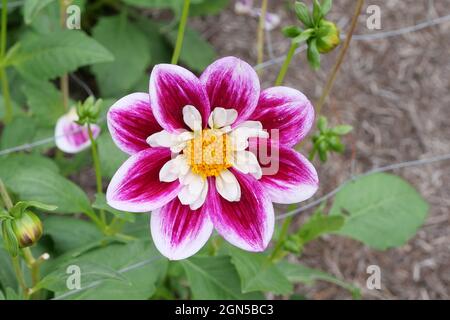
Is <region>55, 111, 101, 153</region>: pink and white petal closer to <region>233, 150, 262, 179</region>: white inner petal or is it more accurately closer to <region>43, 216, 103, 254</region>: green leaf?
<region>43, 216, 103, 254</region>: green leaf

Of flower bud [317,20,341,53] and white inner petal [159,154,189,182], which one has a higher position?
flower bud [317,20,341,53]

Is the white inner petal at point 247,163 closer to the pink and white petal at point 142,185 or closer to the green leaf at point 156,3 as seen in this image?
the pink and white petal at point 142,185

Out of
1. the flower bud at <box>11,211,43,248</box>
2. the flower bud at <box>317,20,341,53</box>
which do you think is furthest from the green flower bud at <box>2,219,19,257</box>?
the flower bud at <box>317,20,341,53</box>

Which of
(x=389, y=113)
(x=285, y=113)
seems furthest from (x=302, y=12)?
(x=389, y=113)

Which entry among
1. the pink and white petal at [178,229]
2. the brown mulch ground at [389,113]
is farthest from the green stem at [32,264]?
the brown mulch ground at [389,113]

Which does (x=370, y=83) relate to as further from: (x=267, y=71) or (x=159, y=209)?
(x=159, y=209)
